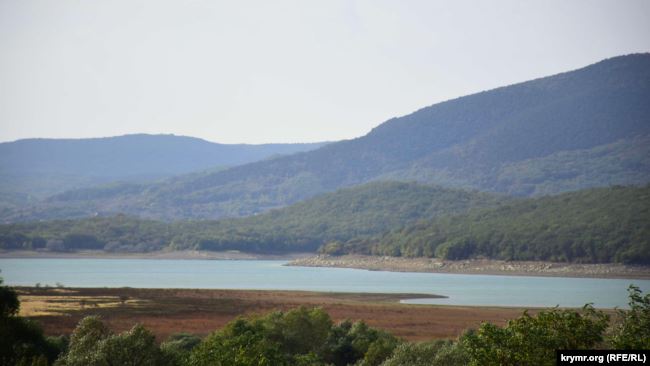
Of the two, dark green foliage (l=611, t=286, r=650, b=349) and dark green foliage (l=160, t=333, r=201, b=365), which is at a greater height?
dark green foliage (l=611, t=286, r=650, b=349)

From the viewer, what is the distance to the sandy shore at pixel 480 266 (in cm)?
13388

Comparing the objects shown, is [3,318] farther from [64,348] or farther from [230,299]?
[230,299]

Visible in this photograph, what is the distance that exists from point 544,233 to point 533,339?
134693 millimetres

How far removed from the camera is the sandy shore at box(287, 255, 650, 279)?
13388 cm

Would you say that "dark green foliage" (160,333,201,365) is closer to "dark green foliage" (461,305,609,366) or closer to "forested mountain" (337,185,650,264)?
"dark green foliage" (461,305,609,366)

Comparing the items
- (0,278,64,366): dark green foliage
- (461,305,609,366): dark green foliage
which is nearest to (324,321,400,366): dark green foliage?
(0,278,64,366): dark green foliage

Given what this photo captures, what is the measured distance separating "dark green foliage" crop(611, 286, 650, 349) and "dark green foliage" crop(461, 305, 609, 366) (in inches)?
21.8

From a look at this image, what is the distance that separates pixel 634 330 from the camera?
2309 cm

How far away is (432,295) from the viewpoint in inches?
3748

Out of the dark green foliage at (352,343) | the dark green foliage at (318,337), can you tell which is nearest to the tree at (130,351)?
the dark green foliage at (318,337)

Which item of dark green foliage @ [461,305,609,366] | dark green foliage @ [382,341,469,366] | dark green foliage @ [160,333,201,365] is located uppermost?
dark green foliage @ [461,305,609,366]

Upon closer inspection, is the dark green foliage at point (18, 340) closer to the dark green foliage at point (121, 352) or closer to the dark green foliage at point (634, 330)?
the dark green foliage at point (121, 352)

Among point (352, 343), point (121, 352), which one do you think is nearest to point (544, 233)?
point (352, 343)

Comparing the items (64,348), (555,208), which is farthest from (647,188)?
(64,348)
